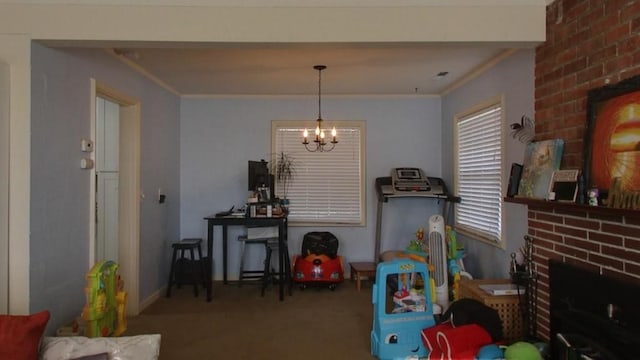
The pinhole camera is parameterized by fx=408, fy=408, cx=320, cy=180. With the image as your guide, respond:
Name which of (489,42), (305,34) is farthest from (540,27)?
(305,34)

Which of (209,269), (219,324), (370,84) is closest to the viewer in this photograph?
(219,324)

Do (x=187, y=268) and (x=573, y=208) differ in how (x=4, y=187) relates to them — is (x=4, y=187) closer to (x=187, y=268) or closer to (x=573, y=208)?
(x=187, y=268)

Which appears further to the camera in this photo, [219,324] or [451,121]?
[451,121]

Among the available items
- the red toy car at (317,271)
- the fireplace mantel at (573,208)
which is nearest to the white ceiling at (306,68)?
the fireplace mantel at (573,208)

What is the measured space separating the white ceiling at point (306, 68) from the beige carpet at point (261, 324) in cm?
230

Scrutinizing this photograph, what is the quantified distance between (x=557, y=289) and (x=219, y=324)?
2799mm

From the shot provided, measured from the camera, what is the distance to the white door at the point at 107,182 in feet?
15.7

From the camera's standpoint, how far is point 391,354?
2982 mm

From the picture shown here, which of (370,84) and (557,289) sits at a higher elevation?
(370,84)

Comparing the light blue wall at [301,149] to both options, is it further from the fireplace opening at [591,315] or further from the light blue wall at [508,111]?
the fireplace opening at [591,315]

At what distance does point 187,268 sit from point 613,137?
14.8 ft

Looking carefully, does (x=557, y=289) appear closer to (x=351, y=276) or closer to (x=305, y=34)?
(x=305, y=34)

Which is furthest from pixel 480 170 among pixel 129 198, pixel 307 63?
pixel 129 198

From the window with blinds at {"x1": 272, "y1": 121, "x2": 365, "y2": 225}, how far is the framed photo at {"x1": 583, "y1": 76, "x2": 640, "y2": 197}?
344cm
